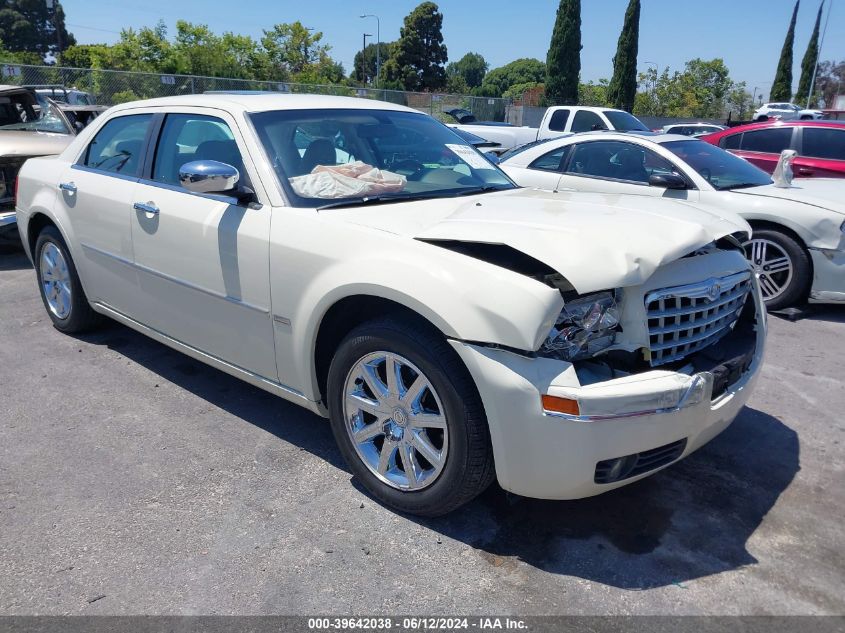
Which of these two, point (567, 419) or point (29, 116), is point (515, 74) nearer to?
point (29, 116)

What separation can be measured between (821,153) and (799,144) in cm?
29

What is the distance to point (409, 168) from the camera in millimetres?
3711

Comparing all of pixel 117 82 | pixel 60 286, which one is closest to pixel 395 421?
pixel 60 286

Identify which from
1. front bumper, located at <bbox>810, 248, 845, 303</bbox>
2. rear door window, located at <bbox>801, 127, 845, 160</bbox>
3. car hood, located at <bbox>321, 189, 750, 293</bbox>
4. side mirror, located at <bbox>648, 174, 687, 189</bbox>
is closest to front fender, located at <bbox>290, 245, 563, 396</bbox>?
car hood, located at <bbox>321, 189, 750, 293</bbox>

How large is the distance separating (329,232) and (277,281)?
359 millimetres

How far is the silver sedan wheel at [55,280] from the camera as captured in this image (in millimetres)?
4861

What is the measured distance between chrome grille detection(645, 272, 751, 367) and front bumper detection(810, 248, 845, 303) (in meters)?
3.26

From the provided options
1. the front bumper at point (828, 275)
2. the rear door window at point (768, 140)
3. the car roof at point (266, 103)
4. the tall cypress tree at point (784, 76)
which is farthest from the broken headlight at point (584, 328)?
the tall cypress tree at point (784, 76)

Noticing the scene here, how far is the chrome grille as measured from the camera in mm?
2654

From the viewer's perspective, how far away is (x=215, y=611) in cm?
237


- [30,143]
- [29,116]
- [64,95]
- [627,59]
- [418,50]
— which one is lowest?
[30,143]

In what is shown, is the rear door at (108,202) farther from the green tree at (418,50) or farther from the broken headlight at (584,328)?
the green tree at (418,50)

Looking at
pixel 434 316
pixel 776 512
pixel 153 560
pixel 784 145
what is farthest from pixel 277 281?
pixel 784 145

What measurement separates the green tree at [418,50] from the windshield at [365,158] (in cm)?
7182
